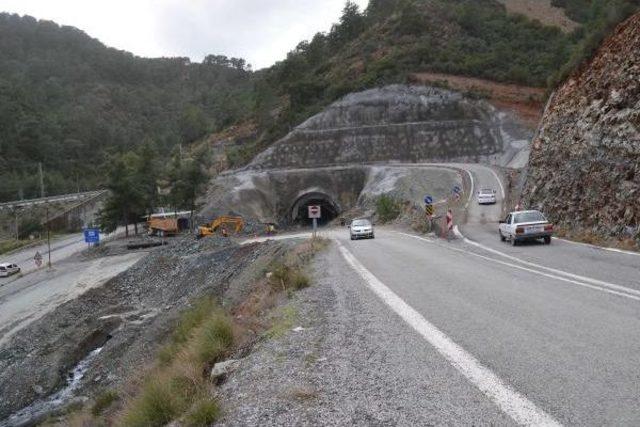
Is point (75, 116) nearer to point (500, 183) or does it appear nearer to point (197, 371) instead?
point (500, 183)

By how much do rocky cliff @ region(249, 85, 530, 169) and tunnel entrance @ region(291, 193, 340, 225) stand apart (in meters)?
5.47

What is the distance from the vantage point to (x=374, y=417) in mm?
5004

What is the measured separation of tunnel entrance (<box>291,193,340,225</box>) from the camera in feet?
218

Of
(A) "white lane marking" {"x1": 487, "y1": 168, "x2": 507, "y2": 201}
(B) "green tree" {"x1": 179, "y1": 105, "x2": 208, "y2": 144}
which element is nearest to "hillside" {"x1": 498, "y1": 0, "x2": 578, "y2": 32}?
(A) "white lane marking" {"x1": 487, "y1": 168, "x2": 507, "y2": 201}

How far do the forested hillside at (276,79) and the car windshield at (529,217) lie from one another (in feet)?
38.5

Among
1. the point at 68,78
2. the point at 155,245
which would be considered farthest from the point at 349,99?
the point at 68,78

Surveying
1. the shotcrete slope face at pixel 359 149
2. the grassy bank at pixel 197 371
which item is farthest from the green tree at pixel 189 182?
the grassy bank at pixel 197 371

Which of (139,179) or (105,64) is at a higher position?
(105,64)

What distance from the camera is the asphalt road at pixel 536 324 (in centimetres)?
502

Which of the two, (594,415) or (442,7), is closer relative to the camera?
(594,415)

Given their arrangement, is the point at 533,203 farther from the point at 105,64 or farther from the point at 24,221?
the point at 105,64

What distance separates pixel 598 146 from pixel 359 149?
161 ft

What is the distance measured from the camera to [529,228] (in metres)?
21.8

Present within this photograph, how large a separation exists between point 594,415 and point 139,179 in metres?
67.9
